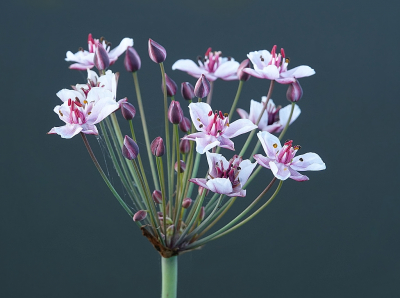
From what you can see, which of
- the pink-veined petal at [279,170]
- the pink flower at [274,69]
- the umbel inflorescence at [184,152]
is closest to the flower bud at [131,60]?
the umbel inflorescence at [184,152]

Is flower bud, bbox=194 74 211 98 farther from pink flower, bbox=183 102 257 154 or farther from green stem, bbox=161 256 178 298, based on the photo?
green stem, bbox=161 256 178 298

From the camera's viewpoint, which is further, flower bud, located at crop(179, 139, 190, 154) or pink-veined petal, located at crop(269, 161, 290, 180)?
flower bud, located at crop(179, 139, 190, 154)

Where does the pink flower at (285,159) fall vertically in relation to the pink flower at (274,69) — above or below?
below

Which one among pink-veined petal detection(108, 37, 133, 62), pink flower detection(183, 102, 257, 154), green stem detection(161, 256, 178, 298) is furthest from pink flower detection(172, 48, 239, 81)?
green stem detection(161, 256, 178, 298)

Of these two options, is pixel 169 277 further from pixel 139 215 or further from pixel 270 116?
pixel 270 116

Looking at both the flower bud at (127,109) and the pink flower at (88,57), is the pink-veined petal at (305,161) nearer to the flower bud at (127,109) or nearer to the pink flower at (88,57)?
the flower bud at (127,109)

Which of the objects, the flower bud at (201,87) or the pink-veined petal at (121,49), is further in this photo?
the pink-veined petal at (121,49)

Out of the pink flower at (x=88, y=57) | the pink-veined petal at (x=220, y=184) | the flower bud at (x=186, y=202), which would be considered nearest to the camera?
the pink-veined petal at (x=220, y=184)
